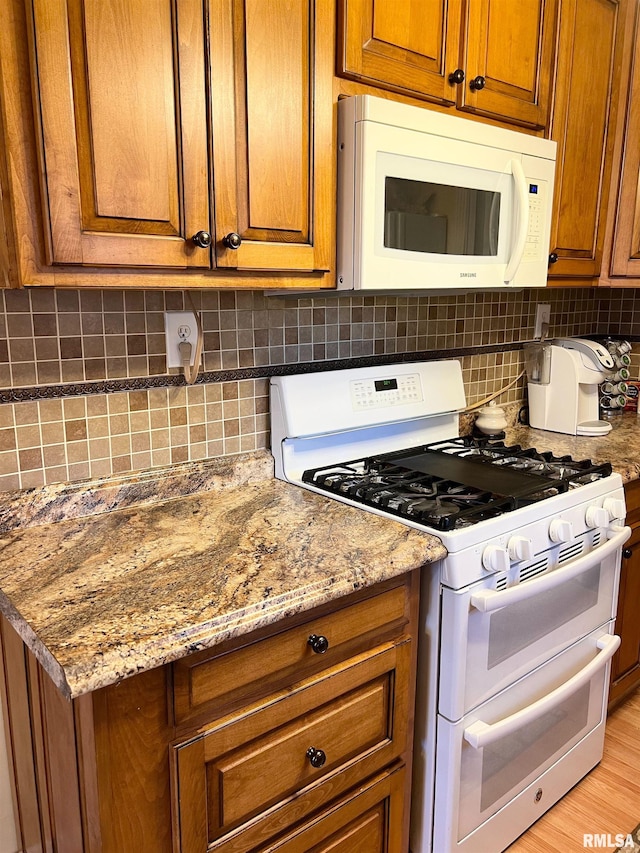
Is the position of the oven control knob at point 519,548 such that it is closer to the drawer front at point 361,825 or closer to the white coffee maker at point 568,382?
the drawer front at point 361,825

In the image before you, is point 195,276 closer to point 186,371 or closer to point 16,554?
point 186,371

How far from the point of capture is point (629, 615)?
2061 mm

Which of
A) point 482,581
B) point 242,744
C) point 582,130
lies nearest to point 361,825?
point 242,744

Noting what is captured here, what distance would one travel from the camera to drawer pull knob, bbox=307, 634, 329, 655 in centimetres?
113

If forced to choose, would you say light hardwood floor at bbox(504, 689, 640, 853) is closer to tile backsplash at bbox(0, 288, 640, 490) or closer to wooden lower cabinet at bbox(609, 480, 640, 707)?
→ wooden lower cabinet at bbox(609, 480, 640, 707)

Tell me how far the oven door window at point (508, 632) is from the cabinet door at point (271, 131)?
30.8 inches

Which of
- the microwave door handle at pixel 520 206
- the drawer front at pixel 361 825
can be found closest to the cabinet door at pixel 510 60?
the microwave door handle at pixel 520 206

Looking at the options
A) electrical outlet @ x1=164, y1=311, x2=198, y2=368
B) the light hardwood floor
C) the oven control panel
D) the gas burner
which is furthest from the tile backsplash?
the light hardwood floor

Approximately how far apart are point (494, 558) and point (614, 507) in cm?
51

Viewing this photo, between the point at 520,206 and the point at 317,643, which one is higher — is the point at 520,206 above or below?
above

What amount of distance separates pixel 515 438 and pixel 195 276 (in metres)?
1.39

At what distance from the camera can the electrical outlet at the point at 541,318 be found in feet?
8.12

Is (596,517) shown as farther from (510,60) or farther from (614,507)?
(510,60)

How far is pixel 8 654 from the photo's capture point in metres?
1.31
